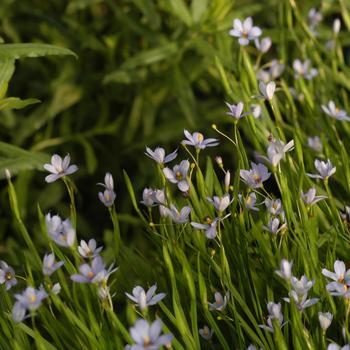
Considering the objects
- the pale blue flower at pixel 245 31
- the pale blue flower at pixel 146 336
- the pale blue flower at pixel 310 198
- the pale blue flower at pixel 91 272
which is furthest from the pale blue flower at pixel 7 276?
the pale blue flower at pixel 245 31

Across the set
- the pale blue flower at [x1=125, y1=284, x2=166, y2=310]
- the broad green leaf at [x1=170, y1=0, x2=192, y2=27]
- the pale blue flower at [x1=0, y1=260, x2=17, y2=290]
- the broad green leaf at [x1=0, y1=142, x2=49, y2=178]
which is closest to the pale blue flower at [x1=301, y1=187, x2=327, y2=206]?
the pale blue flower at [x1=125, y1=284, x2=166, y2=310]

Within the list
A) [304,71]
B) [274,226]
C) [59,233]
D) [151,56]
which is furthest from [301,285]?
[151,56]

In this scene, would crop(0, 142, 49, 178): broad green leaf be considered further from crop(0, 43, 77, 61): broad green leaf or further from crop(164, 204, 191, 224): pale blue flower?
crop(164, 204, 191, 224): pale blue flower

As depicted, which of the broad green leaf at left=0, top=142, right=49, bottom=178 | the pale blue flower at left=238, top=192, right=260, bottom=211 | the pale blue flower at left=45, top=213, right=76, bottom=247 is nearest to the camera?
the pale blue flower at left=45, top=213, right=76, bottom=247

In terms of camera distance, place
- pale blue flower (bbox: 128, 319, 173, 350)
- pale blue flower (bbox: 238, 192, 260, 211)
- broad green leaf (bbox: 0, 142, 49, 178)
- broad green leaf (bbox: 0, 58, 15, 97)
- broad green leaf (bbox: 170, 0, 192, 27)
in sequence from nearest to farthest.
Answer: pale blue flower (bbox: 128, 319, 173, 350), pale blue flower (bbox: 238, 192, 260, 211), broad green leaf (bbox: 0, 58, 15, 97), broad green leaf (bbox: 0, 142, 49, 178), broad green leaf (bbox: 170, 0, 192, 27)

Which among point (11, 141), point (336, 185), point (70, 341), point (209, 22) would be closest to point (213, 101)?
point (209, 22)

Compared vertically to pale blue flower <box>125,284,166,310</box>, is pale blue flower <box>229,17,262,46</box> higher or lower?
higher

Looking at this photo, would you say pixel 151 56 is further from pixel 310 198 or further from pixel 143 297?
pixel 143 297
